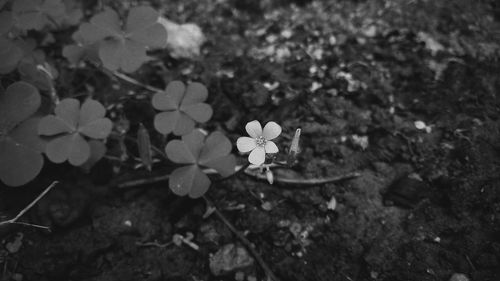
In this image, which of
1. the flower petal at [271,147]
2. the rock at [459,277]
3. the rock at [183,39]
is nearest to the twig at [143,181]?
the flower petal at [271,147]

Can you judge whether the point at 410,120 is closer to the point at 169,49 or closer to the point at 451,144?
the point at 451,144

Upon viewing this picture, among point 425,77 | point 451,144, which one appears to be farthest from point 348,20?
point 451,144

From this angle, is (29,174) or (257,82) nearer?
(29,174)

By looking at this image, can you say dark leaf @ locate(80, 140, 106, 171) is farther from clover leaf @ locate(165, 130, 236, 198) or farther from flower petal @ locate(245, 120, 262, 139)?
flower petal @ locate(245, 120, 262, 139)

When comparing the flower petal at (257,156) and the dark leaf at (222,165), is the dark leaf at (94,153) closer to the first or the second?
the dark leaf at (222,165)

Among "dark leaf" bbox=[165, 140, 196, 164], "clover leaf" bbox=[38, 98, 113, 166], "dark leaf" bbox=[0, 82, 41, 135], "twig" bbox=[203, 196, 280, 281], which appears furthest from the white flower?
"dark leaf" bbox=[0, 82, 41, 135]
